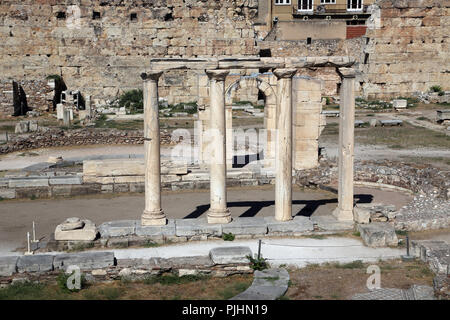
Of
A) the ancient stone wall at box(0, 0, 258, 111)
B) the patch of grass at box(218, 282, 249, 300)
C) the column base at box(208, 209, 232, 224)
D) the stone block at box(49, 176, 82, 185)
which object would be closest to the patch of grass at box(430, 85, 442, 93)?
the ancient stone wall at box(0, 0, 258, 111)

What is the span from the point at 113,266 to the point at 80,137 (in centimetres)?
1688

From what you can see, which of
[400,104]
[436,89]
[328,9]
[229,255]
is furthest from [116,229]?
[328,9]

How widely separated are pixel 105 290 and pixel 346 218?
6.79 m

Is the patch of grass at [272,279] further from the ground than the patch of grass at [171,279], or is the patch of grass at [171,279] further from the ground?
the patch of grass at [272,279]

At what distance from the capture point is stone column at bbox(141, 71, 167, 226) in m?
15.9

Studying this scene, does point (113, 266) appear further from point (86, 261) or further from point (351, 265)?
point (351, 265)

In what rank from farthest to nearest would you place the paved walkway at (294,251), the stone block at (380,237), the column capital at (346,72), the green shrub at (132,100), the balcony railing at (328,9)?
the balcony railing at (328,9)
the green shrub at (132,100)
the column capital at (346,72)
the stone block at (380,237)
the paved walkway at (294,251)

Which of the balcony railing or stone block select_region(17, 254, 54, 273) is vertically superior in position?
the balcony railing

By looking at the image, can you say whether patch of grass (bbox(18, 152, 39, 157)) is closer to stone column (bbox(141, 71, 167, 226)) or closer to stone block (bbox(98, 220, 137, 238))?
stone block (bbox(98, 220, 137, 238))

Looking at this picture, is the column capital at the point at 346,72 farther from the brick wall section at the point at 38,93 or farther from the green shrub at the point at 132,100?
the brick wall section at the point at 38,93

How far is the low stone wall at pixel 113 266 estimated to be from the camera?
13.4m

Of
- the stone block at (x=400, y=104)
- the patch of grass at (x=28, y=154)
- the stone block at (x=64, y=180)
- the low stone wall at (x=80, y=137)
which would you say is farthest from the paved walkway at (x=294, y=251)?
the stone block at (x=400, y=104)

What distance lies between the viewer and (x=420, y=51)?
42.7 metres

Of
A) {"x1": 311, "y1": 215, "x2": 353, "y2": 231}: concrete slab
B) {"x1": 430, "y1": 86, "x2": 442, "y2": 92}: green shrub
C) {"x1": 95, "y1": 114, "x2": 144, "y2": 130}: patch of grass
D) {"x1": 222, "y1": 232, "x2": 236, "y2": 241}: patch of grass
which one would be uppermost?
{"x1": 430, "y1": 86, "x2": 442, "y2": 92}: green shrub
